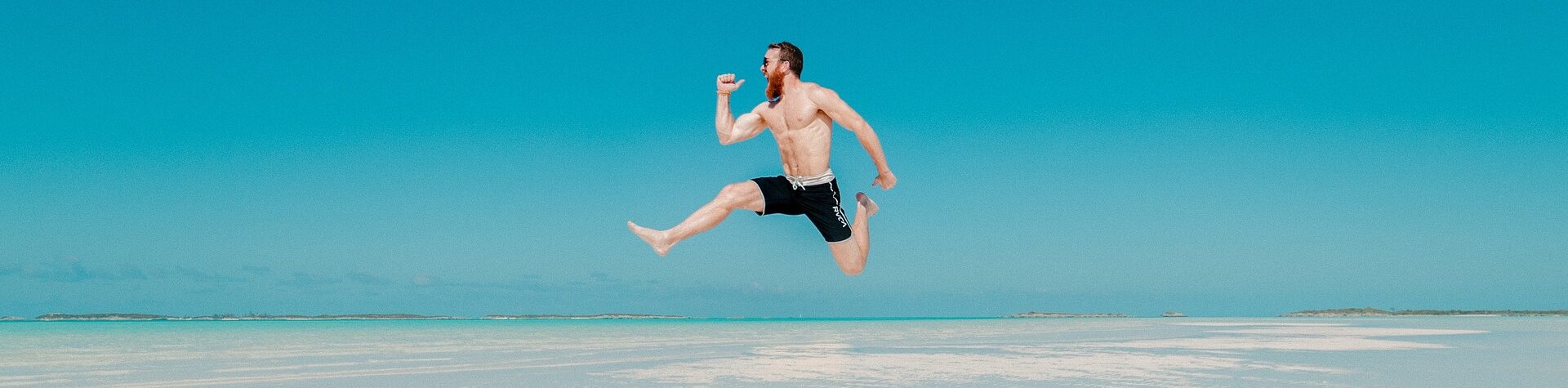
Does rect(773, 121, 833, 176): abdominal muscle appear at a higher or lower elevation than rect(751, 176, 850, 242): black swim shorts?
higher

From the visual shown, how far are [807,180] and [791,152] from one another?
20 cm

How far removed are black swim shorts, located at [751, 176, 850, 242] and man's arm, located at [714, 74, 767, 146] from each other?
1.08ft

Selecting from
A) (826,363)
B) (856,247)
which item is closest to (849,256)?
(856,247)

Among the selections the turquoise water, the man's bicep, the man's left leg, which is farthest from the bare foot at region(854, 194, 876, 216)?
the turquoise water

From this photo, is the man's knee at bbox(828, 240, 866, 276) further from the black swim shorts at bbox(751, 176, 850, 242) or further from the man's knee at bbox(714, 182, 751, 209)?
the man's knee at bbox(714, 182, 751, 209)

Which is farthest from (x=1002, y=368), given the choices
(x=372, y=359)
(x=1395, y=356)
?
(x=372, y=359)

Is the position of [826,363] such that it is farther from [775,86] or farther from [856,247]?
[775,86]

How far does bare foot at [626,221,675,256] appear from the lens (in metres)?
6.48

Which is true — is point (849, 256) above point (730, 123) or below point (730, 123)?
below

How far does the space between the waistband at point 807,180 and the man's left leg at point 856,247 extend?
469mm

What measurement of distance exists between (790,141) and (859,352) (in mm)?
10214

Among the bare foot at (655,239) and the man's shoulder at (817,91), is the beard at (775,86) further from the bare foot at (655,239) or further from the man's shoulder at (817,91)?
→ the bare foot at (655,239)

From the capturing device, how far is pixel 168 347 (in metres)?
20.2

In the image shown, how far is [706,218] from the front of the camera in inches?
256
